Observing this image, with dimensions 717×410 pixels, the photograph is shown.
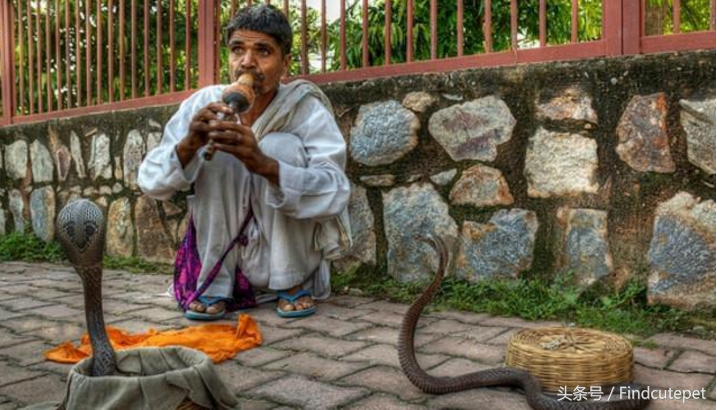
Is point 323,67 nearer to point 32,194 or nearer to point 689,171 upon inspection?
point 689,171

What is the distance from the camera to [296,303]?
308 centimetres

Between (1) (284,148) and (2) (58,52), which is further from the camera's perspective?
(2) (58,52)

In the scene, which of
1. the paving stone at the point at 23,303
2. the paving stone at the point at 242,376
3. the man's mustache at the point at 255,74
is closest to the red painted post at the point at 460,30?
the man's mustache at the point at 255,74

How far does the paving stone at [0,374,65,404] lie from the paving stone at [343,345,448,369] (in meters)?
0.87

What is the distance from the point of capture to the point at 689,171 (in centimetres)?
281

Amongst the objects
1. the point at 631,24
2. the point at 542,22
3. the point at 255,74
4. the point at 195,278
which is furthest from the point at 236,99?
the point at 631,24

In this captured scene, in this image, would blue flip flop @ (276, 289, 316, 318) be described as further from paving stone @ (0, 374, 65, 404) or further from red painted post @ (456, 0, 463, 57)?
red painted post @ (456, 0, 463, 57)

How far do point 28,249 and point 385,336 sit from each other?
3.48m

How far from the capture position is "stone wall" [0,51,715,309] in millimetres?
2818

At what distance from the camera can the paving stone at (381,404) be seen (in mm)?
1925

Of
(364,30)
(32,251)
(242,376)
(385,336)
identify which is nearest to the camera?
(242,376)

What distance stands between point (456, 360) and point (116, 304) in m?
1.76

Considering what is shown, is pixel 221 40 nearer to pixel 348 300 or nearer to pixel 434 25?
pixel 434 25

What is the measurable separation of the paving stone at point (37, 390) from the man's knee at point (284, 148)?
4.12ft
